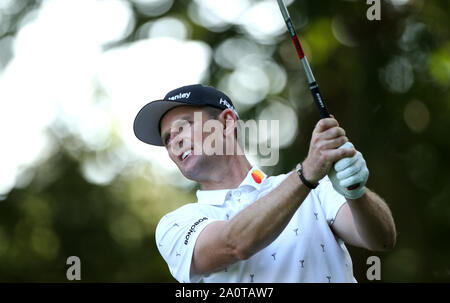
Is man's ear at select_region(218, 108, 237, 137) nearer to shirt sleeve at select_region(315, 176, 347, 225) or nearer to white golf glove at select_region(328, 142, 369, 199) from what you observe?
shirt sleeve at select_region(315, 176, 347, 225)

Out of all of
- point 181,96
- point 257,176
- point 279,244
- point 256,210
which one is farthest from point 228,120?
Answer: point 256,210

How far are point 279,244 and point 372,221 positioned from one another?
493 mm

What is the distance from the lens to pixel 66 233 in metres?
15.6

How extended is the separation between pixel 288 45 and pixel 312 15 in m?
0.84

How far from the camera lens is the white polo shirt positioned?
330cm

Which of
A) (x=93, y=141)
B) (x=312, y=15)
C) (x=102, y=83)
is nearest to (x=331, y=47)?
(x=312, y=15)

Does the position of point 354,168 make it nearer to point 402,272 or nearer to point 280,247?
point 280,247

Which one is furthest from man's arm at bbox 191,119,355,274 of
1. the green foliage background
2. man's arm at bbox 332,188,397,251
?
the green foliage background

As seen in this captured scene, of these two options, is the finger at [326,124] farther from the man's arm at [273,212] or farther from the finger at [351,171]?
the finger at [351,171]

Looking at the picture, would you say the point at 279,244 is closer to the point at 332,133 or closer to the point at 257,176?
the point at 257,176

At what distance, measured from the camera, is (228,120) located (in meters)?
4.25

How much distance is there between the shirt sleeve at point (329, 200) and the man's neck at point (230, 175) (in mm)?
517

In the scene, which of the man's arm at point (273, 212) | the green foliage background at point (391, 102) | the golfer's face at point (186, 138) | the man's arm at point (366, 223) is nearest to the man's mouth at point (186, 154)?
the golfer's face at point (186, 138)

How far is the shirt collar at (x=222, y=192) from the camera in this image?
3684 mm
